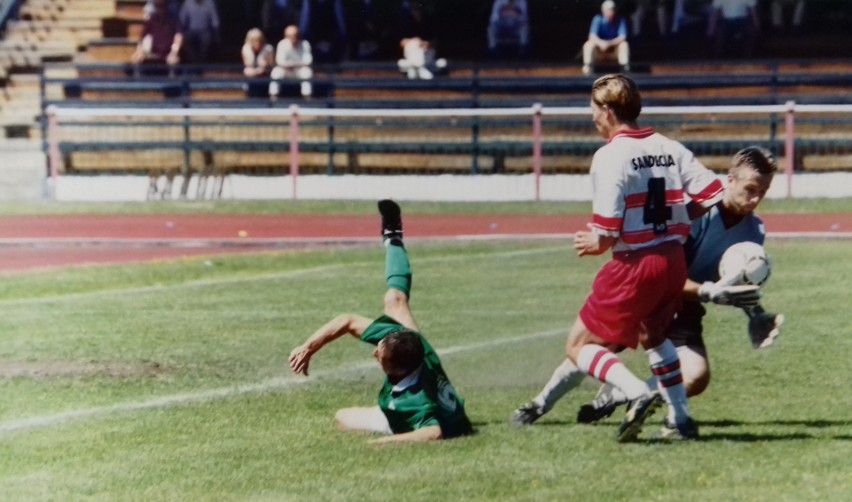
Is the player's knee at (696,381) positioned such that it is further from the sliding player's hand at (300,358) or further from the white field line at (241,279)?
the white field line at (241,279)

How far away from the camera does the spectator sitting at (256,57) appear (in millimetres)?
28016

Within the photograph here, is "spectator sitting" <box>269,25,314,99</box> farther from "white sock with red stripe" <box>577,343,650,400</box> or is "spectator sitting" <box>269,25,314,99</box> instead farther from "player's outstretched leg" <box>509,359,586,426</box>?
"white sock with red stripe" <box>577,343,650,400</box>

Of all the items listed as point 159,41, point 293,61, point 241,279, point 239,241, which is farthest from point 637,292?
point 159,41

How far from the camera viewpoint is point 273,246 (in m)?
19.5

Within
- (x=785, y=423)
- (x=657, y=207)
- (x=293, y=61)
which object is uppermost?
(x=293, y=61)

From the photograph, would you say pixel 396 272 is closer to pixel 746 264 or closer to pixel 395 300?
pixel 395 300

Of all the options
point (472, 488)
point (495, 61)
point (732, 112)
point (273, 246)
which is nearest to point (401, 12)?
point (495, 61)

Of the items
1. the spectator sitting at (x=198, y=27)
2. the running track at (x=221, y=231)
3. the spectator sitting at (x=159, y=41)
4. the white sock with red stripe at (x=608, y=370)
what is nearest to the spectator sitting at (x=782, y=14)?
the running track at (x=221, y=231)

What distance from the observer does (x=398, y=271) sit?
939cm

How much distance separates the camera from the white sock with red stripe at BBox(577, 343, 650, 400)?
25.7 feet

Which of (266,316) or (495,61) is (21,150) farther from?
(266,316)

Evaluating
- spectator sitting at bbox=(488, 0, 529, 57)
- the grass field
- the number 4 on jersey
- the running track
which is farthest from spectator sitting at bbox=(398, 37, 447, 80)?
the number 4 on jersey

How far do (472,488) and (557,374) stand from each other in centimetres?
140

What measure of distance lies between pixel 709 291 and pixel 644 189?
0.64 metres
